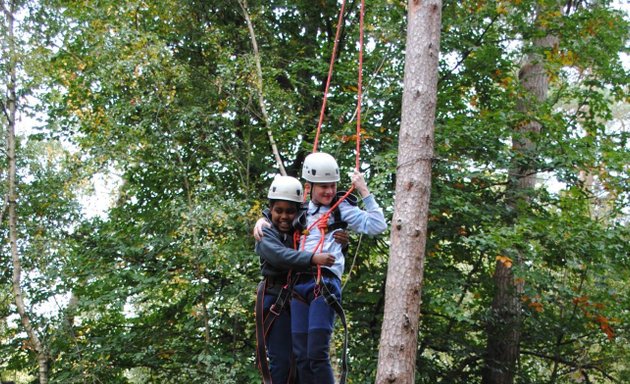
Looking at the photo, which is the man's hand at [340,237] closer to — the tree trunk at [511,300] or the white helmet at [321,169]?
the white helmet at [321,169]

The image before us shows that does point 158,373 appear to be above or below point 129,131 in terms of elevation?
below

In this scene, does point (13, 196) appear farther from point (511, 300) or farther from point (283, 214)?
point (511, 300)

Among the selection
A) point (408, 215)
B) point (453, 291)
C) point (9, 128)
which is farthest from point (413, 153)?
point (9, 128)

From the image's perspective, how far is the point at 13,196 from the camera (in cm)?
809

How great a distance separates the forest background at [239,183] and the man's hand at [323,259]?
3.21 meters

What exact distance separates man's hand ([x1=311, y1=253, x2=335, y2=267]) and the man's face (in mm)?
392

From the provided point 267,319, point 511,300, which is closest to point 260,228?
point 267,319

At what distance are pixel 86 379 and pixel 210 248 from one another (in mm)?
1989

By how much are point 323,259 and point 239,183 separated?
15.6 feet

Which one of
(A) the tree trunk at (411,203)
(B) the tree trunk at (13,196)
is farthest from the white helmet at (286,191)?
(B) the tree trunk at (13,196)

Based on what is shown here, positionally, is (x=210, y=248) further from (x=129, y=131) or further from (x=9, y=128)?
(x=9, y=128)

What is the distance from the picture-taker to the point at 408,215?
162 inches

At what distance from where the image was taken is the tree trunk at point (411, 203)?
Result: 154 inches

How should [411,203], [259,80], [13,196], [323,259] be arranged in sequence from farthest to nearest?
1. [13,196]
2. [259,80]
3. [411,203]
4. [323,259]
